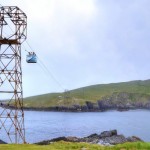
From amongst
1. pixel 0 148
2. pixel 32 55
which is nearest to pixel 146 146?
pixel 0 148

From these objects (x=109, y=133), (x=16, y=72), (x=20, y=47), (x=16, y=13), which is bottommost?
(x=109, y=133)

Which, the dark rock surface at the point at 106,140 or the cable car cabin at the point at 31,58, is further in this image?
the dark rock surface at the point at 106,140

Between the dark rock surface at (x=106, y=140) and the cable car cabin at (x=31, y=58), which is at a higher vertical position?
the cable car cabin at (x=31, y=58)

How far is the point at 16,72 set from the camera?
A: 5453 cm

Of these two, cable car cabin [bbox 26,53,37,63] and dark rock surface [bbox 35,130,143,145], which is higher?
cable car cabin [bbox 26,53,37,63]

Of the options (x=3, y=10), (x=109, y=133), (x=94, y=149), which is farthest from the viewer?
(x=109, y=133)

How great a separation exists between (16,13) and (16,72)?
8032mm

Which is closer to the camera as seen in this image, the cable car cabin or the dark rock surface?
the cable car cabin

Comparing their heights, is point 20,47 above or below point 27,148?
above

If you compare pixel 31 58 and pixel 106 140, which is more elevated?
pixel 31 58

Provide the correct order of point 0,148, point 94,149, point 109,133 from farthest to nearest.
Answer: point 109,133
point 94,149
point 0,148

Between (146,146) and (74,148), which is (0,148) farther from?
(146,146)

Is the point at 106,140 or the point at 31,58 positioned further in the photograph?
the point at 106,140

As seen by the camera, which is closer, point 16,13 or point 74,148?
point 74,148
